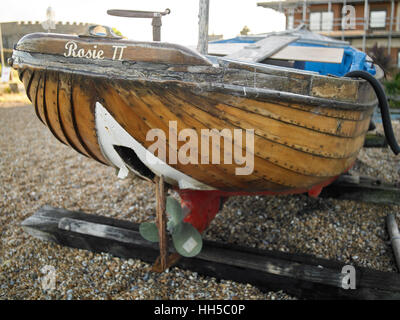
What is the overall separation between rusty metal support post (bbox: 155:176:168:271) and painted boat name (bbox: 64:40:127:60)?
0.73 metres

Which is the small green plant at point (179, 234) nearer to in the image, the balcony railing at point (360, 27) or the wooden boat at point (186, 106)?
the wooden boat at point (186, 106)

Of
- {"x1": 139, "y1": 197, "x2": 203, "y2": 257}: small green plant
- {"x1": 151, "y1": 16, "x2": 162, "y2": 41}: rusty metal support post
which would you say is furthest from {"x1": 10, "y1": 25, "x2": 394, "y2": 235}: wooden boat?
{"x1": 151, "y1": 16, "x2": 162, "y2": 41}: rusty metal support post

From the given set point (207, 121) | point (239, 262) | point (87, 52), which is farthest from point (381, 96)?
point (87, 52)

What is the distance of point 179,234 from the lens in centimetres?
224

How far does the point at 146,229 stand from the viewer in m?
2.28

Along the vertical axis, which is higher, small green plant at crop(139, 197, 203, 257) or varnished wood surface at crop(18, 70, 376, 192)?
varnished wood surface at crop(18, 70, 376, 192)

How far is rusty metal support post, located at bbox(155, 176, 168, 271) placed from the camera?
2.11m

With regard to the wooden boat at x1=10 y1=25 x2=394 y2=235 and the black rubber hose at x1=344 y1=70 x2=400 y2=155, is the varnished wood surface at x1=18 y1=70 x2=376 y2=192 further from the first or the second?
the black rubber hose at x1=344 y1=70 x2=400 y2=155

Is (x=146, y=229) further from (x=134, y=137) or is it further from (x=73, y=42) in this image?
(x=73, y=42)

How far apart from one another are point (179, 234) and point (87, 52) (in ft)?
3.80

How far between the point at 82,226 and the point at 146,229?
592mm

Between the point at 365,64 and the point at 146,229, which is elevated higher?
the point at 365,64
